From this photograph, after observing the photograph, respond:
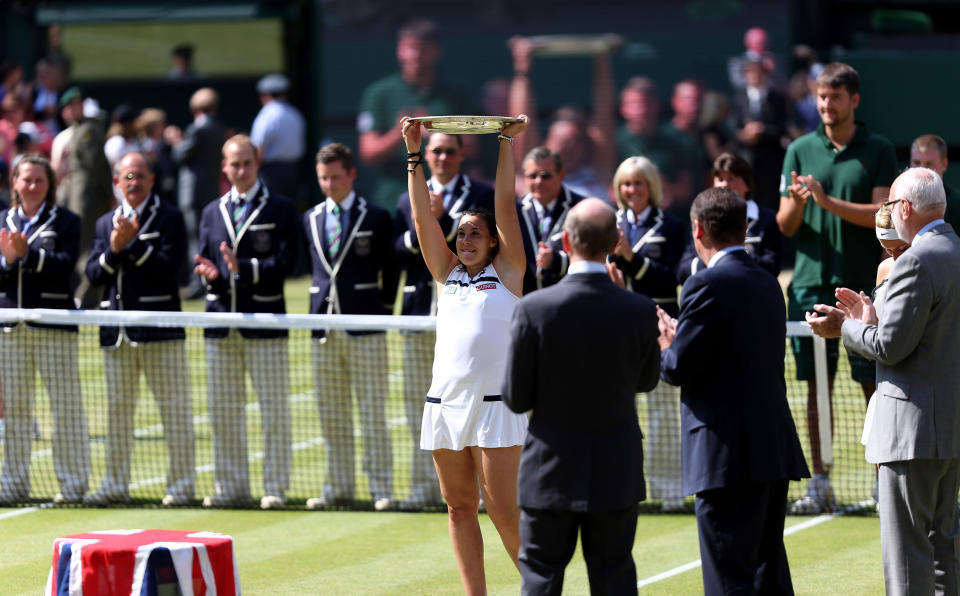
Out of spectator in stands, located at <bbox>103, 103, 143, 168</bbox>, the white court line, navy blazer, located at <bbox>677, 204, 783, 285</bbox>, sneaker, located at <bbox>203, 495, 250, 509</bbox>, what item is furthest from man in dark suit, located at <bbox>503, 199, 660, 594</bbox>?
spectator in stands, located at <bbox>103, 103, 143, 168</bbox>

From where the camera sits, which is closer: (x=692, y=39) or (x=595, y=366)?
(x=595, y=366)

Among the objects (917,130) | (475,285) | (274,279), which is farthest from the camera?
(917,130)

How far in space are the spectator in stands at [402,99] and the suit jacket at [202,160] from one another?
2336 millimetres

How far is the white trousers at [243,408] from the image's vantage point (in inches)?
439

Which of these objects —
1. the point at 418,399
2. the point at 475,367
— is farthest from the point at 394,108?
the point at 475,367

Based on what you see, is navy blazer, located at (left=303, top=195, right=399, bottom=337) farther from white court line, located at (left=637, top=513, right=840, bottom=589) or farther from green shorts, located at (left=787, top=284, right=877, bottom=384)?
white court line, located at (left=637, top=513, right=840, bottom=589)

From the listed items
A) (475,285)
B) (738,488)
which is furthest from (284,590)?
(738,488)

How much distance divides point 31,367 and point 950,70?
12.4 m

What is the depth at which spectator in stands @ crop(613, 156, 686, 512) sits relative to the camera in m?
10.8

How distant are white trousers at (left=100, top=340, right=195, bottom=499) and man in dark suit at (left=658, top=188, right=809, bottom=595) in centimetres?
500

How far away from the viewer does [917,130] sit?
63.7ft

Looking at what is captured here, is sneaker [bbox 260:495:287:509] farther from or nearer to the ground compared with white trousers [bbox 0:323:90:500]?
nearer to the ground

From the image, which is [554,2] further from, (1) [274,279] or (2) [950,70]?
(1) [274,279]

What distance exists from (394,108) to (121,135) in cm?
402
